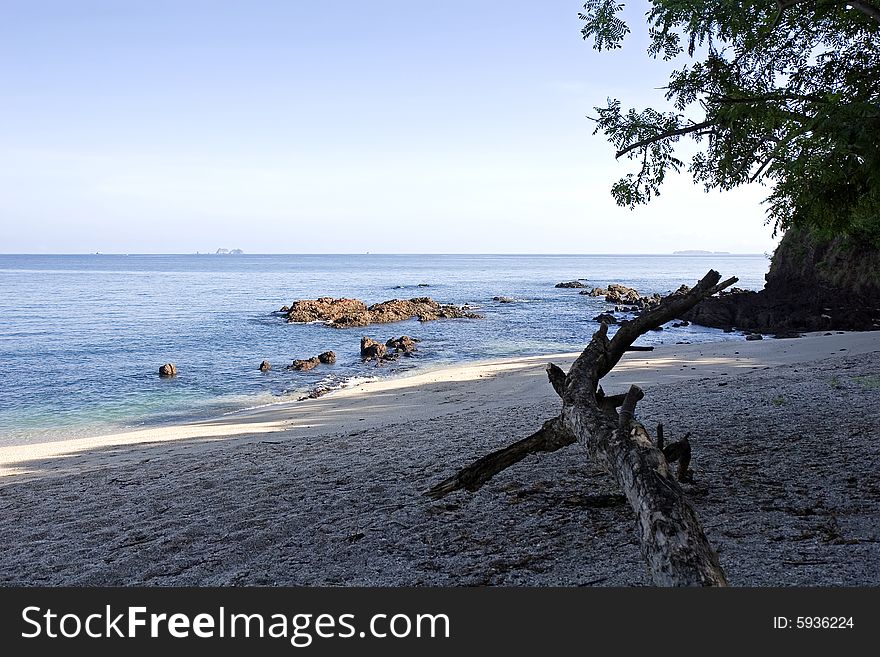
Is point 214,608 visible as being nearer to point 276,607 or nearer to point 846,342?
point 276,607

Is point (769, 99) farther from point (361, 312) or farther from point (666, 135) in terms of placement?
point (361, 312)

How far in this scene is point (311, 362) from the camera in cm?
2483

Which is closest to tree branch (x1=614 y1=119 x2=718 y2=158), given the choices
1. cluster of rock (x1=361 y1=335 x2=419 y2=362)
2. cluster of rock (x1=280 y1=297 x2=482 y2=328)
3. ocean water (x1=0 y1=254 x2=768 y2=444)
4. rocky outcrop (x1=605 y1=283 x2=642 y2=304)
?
ocean water (x1=0 y1=254 x2=768 y2=444)

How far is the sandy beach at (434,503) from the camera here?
4957 mm

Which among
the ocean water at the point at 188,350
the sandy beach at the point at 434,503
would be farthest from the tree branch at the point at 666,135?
the ocean water at the point at 188,350

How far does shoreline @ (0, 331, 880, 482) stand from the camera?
12992 mm

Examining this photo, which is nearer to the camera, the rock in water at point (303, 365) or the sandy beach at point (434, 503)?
the sandy beach at point (434, 503)

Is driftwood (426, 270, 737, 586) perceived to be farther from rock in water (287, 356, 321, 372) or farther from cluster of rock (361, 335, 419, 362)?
cluster of rock (361, 335, 419, 362)

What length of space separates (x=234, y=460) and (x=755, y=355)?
53.9ft

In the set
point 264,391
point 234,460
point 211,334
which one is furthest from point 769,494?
point 211,334

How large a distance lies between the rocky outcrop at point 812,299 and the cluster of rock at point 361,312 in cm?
1625

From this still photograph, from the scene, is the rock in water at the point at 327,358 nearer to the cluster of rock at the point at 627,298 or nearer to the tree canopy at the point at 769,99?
the tree canopy at the point at 769,99

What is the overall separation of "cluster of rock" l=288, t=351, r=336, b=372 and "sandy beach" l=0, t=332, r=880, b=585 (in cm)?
1095

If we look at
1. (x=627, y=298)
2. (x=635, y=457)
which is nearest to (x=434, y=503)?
(x=635, y=457)
